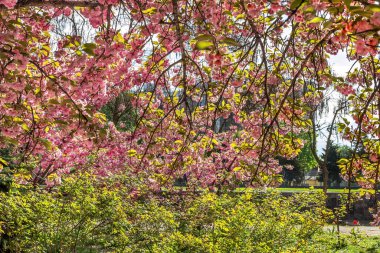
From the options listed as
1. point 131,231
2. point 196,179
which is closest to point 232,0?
point 131,231

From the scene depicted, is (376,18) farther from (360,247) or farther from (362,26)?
(360,247)

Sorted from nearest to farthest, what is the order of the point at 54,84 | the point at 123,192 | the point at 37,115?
the point at 54,84
the point at 37,115
the point at 123,192

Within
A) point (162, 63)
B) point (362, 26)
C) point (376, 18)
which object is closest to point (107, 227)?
point (162, 63)

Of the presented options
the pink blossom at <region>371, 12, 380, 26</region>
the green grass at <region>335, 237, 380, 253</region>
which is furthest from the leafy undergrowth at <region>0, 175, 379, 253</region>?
the pink blossom at <region>371, 12, 380, 26</region>

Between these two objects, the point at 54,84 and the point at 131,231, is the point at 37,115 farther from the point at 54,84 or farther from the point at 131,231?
the point at 131,231

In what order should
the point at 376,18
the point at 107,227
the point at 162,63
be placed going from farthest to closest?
the point at 107,227 → the point at 162,63 → the point at 376,18

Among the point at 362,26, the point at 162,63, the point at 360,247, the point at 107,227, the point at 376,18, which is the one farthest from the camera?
the point at 360,247

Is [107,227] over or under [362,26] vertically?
under

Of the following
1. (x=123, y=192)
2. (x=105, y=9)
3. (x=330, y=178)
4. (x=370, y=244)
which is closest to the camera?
(x=105, y=9)

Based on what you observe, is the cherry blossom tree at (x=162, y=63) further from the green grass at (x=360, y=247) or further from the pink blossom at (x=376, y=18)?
the green grass at (x=360, y=247)

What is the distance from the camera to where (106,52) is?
4.26m

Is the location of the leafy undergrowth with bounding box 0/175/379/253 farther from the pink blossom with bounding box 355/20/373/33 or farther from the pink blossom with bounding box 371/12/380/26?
the pink blossom with bounding box 371/12/380/26

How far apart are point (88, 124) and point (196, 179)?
5.87 meters

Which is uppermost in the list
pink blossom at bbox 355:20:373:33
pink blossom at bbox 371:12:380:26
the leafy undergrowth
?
pink blossom at bbox 355:20:373:33
